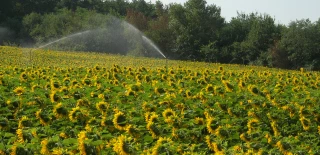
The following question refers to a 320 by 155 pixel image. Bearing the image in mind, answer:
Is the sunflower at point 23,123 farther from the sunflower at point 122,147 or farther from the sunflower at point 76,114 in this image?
the sunflower at point 122,147

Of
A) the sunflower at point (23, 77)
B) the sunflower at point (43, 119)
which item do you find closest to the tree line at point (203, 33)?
the sunflower at point (23, 77)

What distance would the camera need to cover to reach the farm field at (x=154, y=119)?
187 inches

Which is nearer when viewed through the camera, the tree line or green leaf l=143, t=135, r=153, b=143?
green leaf l=143, t=135, r=153, b=143

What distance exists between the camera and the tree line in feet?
127

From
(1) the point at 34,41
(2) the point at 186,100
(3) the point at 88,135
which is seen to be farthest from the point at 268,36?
(3) the point at 88,135

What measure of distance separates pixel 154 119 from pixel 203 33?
128 ft

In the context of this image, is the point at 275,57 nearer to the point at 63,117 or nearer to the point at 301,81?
the point at 301,81

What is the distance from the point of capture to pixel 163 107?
7547 mm

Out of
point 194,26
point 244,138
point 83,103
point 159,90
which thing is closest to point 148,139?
point 244,138

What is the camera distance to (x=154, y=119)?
6051 millimetres

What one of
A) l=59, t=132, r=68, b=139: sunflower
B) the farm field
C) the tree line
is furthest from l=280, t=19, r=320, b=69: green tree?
l=59, t=132, r=68, b=139: sunflower

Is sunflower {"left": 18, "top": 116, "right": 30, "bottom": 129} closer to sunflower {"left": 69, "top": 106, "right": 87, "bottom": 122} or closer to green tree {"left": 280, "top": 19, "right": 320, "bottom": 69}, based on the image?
sunflower {"left": 69, "top": 106, "right": 87, "bottom": 122}

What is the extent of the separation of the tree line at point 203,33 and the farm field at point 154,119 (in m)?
28.6

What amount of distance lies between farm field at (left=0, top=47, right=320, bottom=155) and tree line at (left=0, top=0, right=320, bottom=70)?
28.6 metres
